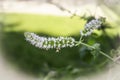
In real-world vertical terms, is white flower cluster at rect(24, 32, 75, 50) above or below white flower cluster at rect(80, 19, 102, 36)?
below

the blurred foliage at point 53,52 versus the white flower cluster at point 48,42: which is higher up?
the blurred foliage at point 53,52

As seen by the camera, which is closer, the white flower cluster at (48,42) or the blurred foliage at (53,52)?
the white flower cluster at (48,42)

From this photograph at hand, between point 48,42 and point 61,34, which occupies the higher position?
point 61,34

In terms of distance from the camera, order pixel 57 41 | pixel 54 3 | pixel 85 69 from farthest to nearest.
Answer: pixel 54 3, pixel 85 69, pixel 57 41

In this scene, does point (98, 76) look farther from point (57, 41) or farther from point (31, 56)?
point (31, 56)

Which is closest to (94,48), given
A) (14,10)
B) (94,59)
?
(94,59)

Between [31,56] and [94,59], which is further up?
[31,56]
